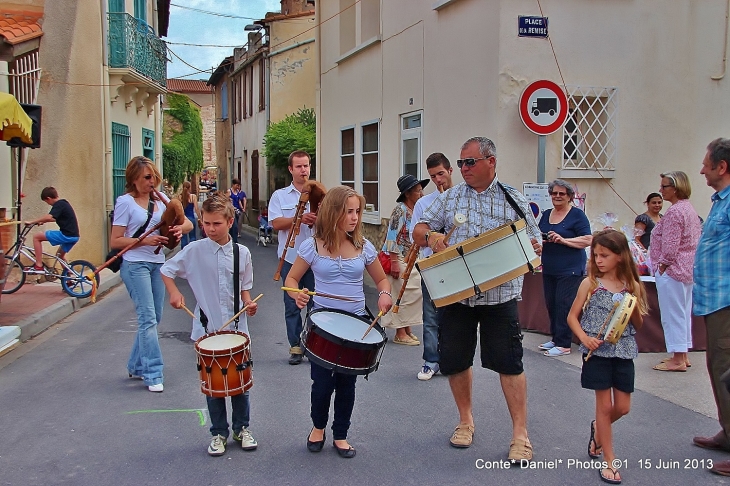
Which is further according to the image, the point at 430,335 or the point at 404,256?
the point at 404,256

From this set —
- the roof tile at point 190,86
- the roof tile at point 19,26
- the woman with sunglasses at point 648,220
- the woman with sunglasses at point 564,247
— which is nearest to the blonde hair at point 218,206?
the woman with sunglasses at point 564,247

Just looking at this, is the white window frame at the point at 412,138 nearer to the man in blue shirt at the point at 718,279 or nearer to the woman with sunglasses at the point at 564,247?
the woman with sunglasses at the point at 564,247

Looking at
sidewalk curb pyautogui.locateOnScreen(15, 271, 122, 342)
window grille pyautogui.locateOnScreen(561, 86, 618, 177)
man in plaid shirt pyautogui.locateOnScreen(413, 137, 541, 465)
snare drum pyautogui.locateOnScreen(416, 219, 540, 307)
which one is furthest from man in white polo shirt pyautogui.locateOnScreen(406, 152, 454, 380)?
sidewalk curb pyautogui.locateOnScreen(15, 271, 122, 342)

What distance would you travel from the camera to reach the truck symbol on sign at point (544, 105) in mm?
8258

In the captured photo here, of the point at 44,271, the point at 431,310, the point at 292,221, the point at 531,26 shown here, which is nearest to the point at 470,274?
the point at 431,310

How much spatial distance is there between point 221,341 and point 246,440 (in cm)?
70

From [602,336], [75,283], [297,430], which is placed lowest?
[297,430]

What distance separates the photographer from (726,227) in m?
4.26

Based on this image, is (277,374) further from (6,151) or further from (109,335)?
(6,151)

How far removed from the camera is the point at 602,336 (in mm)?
4008

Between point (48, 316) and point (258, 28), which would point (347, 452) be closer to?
point (48, 316)

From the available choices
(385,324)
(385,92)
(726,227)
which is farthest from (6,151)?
(726,227)

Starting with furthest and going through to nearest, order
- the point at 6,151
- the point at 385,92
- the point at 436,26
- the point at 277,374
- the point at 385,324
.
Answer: the point at 385,92 → the point at 6,151 → the point at 436,26 → the point at 385,324 → the point at 277,374

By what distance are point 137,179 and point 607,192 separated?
6067mm
